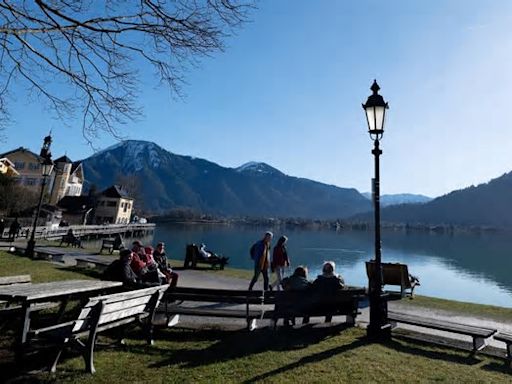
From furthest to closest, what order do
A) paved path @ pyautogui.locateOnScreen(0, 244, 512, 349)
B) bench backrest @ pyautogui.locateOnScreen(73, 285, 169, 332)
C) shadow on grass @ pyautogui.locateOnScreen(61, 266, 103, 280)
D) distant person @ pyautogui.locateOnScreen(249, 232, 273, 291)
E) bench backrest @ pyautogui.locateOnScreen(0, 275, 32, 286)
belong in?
shadow on grass @ pyautogui.locateOnScreen(61, 266, 103, 280), distant person @ pyautogui.locateOnScreen(249, 232, 273, 291), paved path @ pyautogui.locateOnScreen(0, 244, 512, 349), bench backrest @ pyautogui.locateOnScreen(0, 275, 32, 286), bench backrest @ pyautogui.locateOnScreen(73, 285, 169, 332)

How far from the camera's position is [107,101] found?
689cm

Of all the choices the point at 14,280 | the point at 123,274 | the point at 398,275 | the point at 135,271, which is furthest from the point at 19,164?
the point at 398,275

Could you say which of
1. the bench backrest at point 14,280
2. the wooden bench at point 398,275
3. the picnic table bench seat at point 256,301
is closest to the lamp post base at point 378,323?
the picnic table bench seat at point 256,301

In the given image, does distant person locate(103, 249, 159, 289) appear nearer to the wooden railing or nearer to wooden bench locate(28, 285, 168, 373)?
wooden bench locate(28, 285, 168, 373)

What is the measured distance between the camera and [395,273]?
41.0ft

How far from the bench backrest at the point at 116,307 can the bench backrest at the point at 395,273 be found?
27.3ft

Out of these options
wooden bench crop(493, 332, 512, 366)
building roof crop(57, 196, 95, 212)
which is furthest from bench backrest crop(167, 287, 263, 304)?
building roof crop(57, 196, 95, 212)

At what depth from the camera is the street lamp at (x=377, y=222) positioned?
7.11 metres

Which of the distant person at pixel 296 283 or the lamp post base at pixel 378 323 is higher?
the distant person at pixel 296 283

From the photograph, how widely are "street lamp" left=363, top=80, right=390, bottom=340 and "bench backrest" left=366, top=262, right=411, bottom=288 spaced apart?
199 inches

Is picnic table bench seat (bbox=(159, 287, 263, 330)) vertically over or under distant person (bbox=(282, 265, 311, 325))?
under

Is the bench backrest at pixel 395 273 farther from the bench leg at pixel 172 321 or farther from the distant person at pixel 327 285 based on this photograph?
the bench leg at pixel 172 321

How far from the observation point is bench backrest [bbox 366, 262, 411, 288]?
12297mm

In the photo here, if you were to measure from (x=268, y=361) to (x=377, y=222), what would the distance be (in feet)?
11.4
